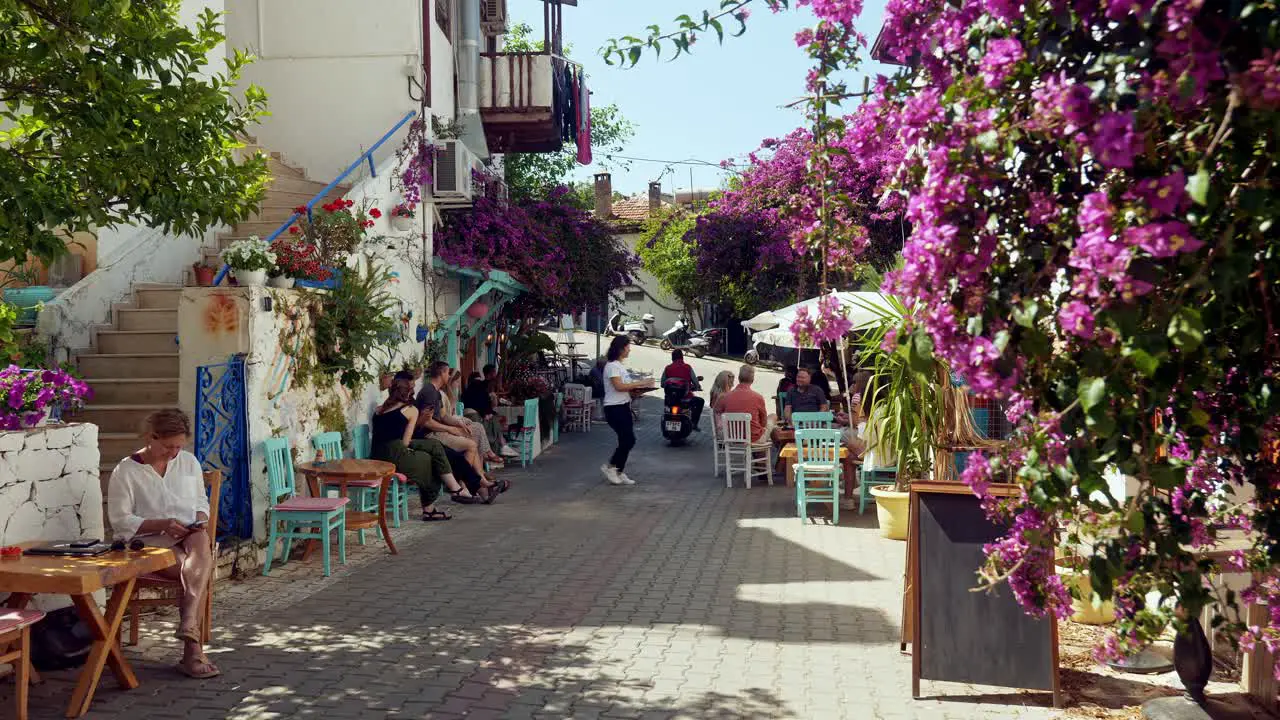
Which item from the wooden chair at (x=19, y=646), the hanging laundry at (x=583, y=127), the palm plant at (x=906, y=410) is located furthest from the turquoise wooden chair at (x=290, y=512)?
the hanging laundry at (x=583, y=127)

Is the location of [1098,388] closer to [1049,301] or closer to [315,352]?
[1049,301]

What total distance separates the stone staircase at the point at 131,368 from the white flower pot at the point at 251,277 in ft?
2.32

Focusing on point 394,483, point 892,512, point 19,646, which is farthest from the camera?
point 394,483

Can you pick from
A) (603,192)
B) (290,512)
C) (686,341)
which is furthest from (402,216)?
(603,192)

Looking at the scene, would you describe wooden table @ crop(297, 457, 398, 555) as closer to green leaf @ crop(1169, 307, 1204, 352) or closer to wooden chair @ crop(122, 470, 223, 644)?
wooden chair @ crop(122, 470, 223, 644)

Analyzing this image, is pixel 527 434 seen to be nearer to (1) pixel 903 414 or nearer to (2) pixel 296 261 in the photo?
(2) pixel 296 261

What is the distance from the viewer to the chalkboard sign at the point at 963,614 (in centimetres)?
531

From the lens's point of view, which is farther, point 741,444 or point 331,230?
point 741,444

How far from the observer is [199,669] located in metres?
5.80

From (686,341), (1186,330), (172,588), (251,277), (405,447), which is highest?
(251,277)

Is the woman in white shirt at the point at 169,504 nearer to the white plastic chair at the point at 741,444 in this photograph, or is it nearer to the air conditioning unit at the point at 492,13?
the white plastic chair at the point at 741,444

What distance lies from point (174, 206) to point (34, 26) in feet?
3.72

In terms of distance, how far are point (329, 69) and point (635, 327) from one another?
3640 cm

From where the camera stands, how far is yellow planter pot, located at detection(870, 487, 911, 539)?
32.1ft
